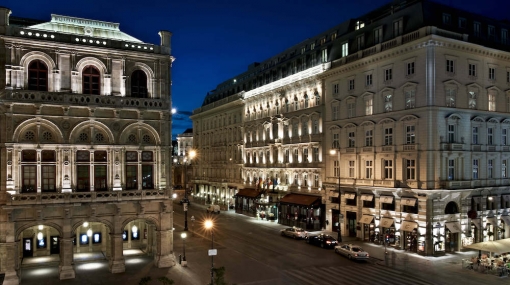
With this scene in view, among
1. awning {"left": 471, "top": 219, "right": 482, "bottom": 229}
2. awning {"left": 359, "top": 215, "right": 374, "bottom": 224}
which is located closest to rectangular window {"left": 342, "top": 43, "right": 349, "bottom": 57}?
awning {"left": 359, "top": 215, "right": 374, "bottom": 224}

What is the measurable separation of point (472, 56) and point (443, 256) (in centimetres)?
2131

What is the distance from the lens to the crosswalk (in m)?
34.6

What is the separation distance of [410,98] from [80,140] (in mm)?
32871

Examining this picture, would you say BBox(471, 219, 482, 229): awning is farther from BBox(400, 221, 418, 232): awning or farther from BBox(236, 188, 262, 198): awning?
BBox(236, 188, 262, 198): awning

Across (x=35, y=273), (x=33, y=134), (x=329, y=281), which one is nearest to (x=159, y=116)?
(x=33, y=134)

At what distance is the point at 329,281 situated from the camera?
34875 mm

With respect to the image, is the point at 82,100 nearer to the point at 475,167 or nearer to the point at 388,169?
the point at 388,169

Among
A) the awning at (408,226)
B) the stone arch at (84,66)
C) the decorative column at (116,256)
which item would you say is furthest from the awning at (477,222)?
the stone arch at (84,66)

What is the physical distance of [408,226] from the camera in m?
46.2

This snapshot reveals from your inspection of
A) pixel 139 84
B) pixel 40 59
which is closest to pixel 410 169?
pixel 139 84

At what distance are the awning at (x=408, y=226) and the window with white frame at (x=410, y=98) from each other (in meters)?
12.1

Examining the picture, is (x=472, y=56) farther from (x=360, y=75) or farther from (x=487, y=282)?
(x=487, y=282)

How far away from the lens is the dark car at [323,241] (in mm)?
47812

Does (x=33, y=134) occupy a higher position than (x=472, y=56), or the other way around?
(x=472, y=56)
